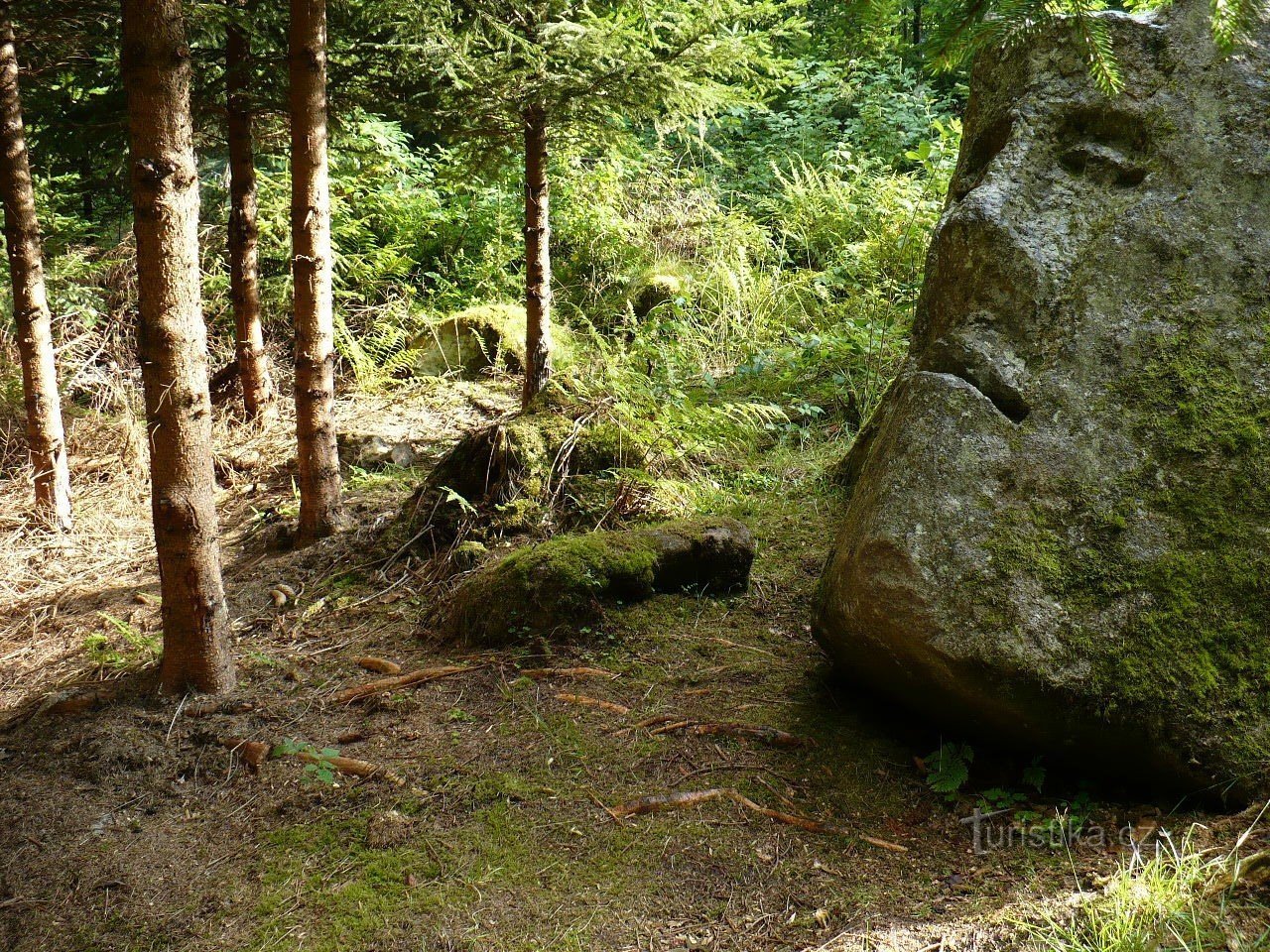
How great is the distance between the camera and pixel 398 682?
406 cm

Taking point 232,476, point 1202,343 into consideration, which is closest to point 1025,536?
point 1202,343

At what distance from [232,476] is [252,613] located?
9.98 feet

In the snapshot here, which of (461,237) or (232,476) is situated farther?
(461,237)

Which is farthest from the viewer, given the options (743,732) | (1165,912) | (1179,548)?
(743,732)

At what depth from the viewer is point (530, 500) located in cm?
530

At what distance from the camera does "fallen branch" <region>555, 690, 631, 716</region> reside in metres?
3.66

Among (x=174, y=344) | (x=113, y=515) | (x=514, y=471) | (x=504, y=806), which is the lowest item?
(x=113, y=515)

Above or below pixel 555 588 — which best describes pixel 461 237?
above

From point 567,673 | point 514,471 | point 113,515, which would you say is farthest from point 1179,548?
point 113,515

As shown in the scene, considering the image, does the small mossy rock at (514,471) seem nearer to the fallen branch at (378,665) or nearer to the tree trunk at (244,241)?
the fallen branch at (378,665)

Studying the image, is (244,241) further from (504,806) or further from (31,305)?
(504,806)

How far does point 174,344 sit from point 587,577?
2.13 meters

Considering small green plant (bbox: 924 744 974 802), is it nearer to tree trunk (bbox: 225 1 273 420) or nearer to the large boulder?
the large boulder

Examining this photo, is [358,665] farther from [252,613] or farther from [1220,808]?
[1220,808]
